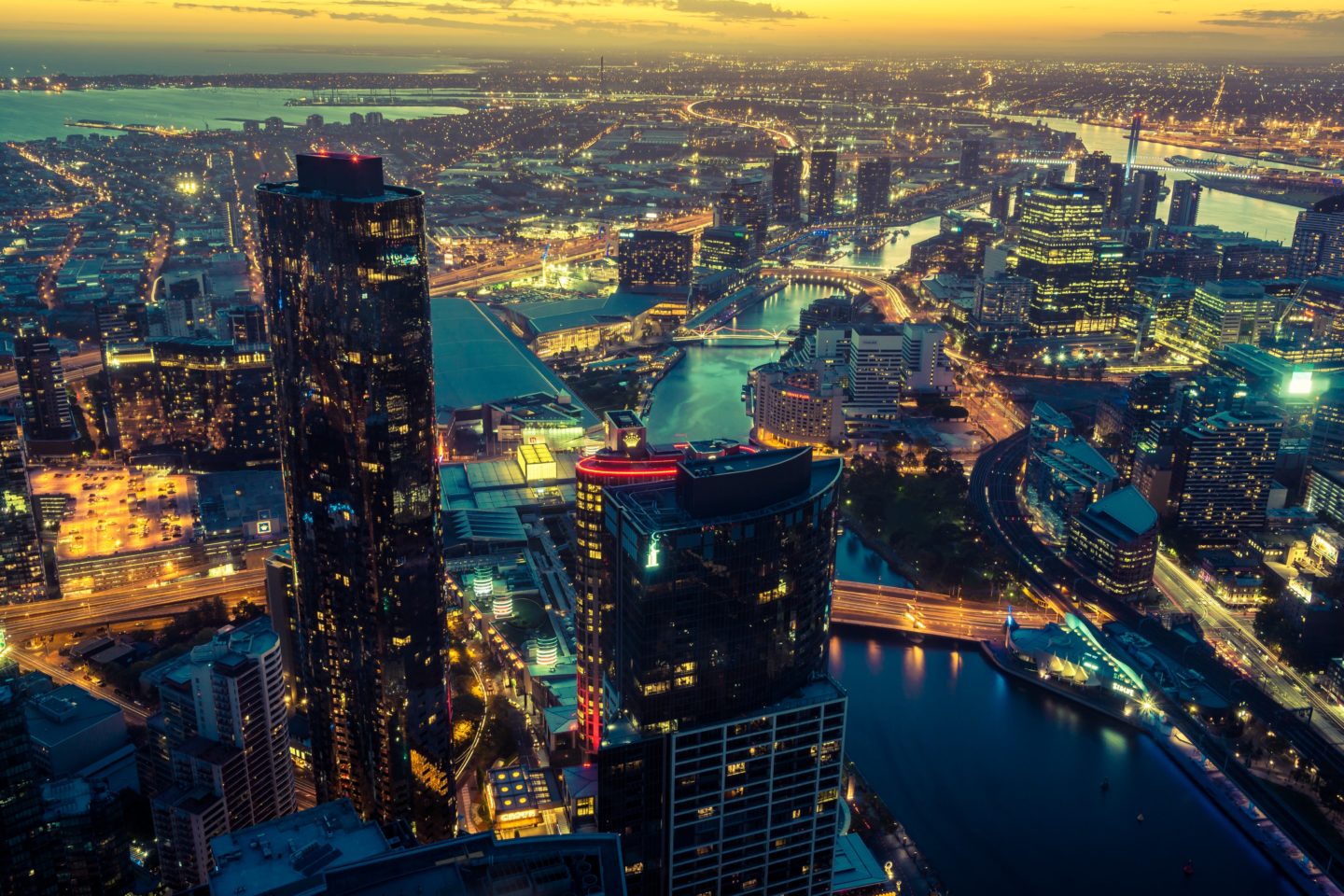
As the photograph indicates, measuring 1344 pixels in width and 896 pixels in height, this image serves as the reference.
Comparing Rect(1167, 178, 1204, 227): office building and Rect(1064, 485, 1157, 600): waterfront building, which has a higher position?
Rect(1167, 178, 1204, 227): office building

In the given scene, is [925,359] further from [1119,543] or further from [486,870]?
A: [486,870]

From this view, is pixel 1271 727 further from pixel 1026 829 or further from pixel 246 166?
pixel 246 166

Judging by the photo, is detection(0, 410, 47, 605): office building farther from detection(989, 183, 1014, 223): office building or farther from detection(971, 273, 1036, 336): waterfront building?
detection(989, 183, 1014, 223): office building

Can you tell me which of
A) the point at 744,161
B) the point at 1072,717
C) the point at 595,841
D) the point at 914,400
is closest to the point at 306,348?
the point at 595,841

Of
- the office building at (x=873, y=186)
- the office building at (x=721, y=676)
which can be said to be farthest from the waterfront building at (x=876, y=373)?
the office building at (x=873, y=186)

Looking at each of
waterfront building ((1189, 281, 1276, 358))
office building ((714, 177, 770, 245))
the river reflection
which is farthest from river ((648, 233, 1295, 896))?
office building ((714, 177, 770, 245))
